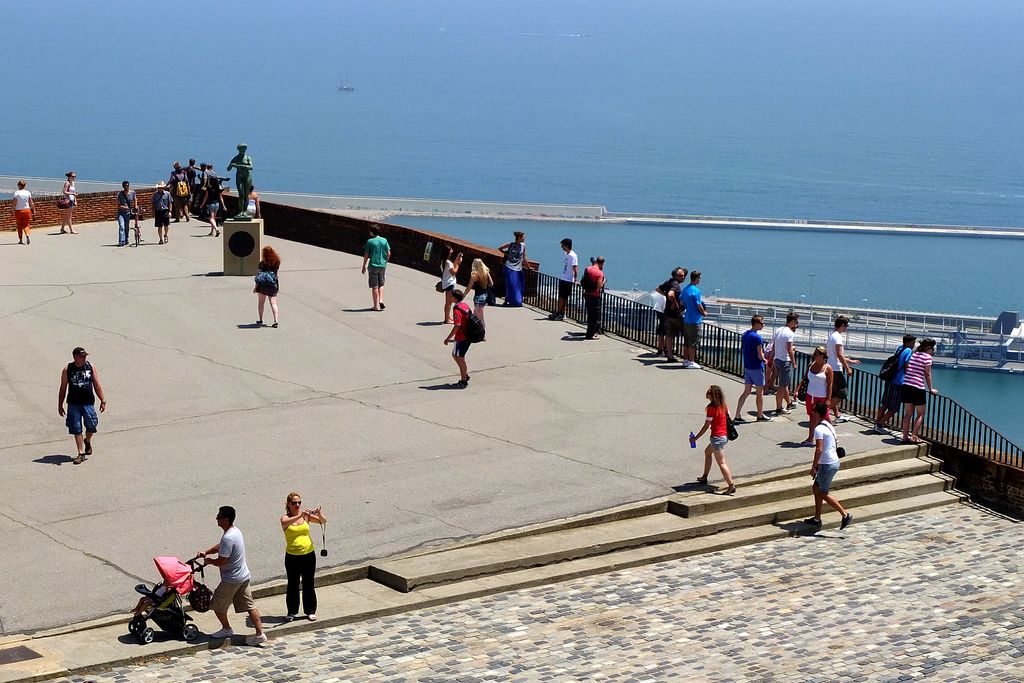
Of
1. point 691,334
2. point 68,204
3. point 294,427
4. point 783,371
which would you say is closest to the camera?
point 294,427

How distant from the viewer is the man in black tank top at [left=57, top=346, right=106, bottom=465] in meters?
14.9

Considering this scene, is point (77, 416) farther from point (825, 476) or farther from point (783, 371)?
point (783, 371)

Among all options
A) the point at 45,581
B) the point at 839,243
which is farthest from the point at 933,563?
the point at 839,243

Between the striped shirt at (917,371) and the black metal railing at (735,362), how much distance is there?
0.74 metres

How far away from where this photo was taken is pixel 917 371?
17.4m

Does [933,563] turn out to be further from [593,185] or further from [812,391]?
[593,185]

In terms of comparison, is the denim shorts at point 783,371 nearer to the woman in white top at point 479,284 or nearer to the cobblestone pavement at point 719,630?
the cobblestone pavement at point 719,630

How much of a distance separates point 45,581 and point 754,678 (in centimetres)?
601

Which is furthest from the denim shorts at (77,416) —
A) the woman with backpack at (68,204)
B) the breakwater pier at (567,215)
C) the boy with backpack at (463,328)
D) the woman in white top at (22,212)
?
the breakwater pier at (567,215)

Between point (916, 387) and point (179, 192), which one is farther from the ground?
point (179, 192)

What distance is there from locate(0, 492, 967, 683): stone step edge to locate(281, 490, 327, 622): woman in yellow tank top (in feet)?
0.62

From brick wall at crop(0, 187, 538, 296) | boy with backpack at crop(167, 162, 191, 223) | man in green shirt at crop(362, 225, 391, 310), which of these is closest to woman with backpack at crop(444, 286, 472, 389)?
man in green shirt at crop(362, 225, 391, 310)

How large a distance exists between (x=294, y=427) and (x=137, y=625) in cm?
633

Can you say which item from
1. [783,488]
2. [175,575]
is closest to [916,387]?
[783,488]
